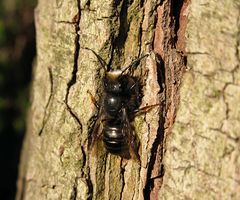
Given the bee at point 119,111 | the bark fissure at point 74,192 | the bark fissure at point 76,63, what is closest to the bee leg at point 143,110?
the bee at point 119,111

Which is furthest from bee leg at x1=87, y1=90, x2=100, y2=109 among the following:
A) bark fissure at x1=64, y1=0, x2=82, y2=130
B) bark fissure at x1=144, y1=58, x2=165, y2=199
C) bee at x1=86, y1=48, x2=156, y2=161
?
bark fissure at x1=144, y1=58, x2=165, y2=199

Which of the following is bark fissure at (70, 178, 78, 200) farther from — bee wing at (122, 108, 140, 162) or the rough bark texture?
the rough bark texture

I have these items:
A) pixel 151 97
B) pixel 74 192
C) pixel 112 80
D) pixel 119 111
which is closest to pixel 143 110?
pixel 151 97

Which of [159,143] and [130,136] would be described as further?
[130,136]

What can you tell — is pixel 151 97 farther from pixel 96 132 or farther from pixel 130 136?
pixel 96 132

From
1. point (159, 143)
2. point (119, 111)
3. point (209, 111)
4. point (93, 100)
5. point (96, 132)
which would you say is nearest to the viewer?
point (209, 111)

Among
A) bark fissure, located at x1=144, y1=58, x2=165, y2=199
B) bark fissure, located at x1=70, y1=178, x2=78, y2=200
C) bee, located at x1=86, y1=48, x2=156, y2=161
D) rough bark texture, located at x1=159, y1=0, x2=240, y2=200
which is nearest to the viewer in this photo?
rough bark texture, located at x1=159, y1=0, x2=240, y2=200

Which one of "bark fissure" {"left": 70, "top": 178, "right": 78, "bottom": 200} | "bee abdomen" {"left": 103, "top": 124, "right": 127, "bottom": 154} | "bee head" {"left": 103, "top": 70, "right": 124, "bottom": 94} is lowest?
"bark fissure" {"left": 70, "top": 178, "right": 78, "bottom": 200}
